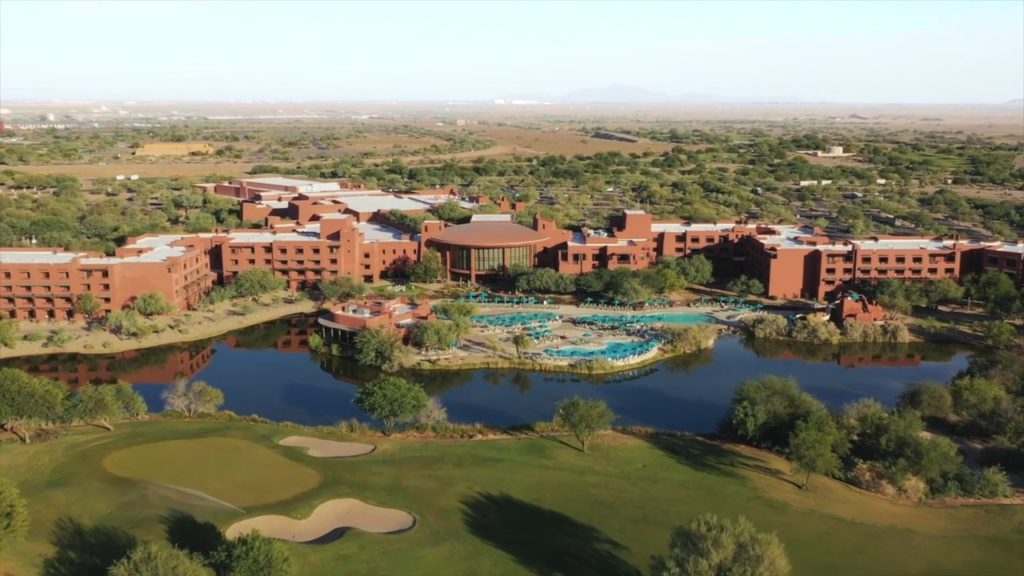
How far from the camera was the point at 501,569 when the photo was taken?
26312mm

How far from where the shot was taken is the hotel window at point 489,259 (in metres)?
68.6

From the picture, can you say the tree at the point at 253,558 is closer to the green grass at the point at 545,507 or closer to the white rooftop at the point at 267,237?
the green grass at the point at 545,507

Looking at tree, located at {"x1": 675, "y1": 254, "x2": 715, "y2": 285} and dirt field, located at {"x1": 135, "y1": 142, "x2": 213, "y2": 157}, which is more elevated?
dirt field, located at {"x1": 135, "y1": 142, "x2": 213, "y2": 157}

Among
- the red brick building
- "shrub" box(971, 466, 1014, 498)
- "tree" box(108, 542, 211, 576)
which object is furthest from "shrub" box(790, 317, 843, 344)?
"tree" box(108, 542, 211, 576)

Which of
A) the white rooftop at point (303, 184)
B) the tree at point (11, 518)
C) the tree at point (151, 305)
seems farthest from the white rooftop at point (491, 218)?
the tree at point (11, 518)

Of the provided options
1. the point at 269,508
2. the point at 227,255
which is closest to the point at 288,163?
the point at 227,255

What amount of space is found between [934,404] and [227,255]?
50809 millimetres

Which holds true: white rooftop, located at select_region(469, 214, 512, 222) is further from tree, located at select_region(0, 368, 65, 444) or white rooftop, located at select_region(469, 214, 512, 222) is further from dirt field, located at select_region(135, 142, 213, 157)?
dirt field, located at select_region(135, 142, 213, 157)

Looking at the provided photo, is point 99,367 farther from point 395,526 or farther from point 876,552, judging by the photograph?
point 876,552

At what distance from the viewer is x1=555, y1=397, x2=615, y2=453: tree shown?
116 ft

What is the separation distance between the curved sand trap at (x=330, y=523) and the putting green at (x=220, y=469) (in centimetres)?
181

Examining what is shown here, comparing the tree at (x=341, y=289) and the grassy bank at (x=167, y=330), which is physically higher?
the tree at (x=341, y=289)

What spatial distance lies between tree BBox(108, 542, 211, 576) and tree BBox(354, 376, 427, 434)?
14.5 metres

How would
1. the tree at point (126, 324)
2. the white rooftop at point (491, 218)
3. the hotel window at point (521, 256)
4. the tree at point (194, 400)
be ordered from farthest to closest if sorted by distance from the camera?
the white rooftop at point (491, 218)
the hotel window at point (521, 256)
the tree at point (126, 324)
the tree at point (194, 400)
